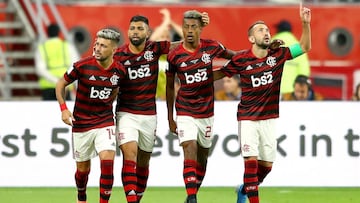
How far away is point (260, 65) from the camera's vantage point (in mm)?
16078

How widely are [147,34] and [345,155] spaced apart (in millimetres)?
4986

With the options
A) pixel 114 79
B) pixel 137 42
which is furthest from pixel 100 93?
pixel 137 42

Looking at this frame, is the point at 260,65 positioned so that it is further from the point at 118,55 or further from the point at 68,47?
the point at 68,47

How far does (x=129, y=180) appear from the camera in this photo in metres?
15.9

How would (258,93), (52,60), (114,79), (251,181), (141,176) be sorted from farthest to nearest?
(52,60) → (141,176) → (258,93) → (251,181) → (114,79)

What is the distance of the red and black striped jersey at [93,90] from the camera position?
1573 cm

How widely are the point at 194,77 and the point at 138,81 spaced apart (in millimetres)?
622

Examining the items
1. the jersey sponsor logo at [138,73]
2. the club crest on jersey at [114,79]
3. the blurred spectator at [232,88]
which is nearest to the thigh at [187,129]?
the jersey sponsor logo at [138,73]

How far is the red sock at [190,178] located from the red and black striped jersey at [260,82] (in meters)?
0.74

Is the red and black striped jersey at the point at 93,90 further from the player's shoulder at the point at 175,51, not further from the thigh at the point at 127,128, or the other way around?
the player's shoulder at the point at 175,51

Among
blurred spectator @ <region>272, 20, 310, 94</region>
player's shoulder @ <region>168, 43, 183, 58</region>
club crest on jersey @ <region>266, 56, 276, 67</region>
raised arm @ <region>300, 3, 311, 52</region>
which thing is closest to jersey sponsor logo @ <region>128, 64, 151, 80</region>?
player's shoulder @ <region>168, 43, 183, 58</region>

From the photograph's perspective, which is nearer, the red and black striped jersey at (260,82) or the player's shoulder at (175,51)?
the red and black striped jersey at (260,82)

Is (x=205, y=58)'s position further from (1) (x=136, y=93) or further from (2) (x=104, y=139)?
(2) (x=104, y=139)

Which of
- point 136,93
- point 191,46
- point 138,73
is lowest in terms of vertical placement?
point 136,93
